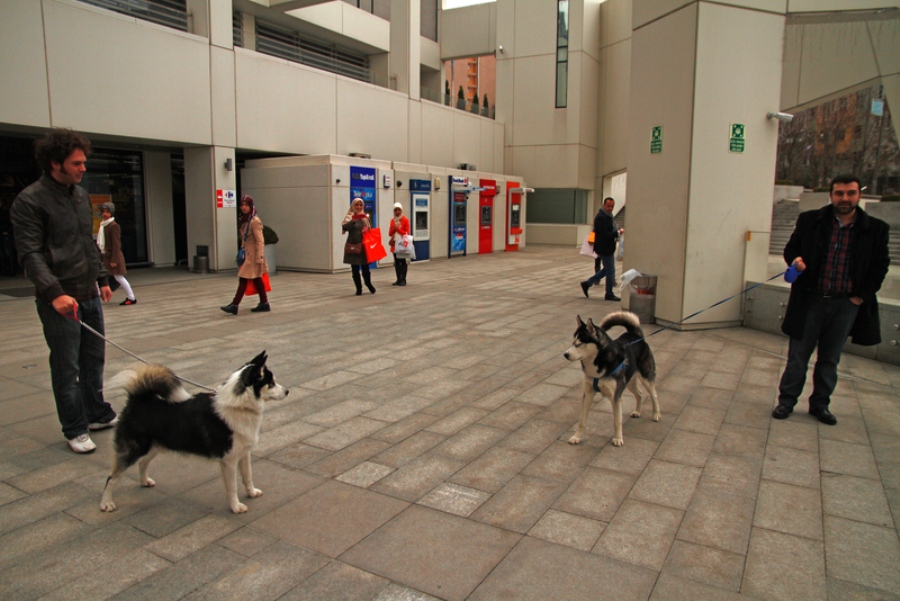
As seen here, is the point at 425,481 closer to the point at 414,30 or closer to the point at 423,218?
the point at 423,218

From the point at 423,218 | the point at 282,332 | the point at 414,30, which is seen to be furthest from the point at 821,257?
the point at 414,30

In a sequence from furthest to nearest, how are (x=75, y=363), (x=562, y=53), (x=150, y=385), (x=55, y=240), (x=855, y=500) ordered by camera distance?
(x=562, y=53), (x=75, y=363), (x=55, y=240), (x=855, y=500), (x=150, y=385)

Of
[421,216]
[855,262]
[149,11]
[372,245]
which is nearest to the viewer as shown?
[855,262]

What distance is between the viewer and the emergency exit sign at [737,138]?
8469 mm

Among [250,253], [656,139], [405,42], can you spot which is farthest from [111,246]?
[405,42]

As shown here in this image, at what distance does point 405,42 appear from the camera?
20469 mm

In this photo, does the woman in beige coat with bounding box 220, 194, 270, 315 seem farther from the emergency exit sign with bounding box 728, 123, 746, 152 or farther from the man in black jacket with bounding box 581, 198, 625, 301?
the emergency exit sign with bounding box 728, 123, 746, 152

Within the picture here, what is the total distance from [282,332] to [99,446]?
4.09 metres

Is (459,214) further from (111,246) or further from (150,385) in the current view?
(150,385)

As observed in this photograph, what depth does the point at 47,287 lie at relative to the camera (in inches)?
154

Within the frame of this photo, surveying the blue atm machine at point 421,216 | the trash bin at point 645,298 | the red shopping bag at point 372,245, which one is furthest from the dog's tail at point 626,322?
the blue atm machine at point 421,216

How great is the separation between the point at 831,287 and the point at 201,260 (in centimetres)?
1394

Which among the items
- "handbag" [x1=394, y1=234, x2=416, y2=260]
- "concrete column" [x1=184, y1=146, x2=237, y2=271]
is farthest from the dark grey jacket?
"concrete column" [x1=184, y1=146, x2=237, y2=271]

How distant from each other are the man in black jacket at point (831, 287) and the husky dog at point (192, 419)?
426 centimetres
